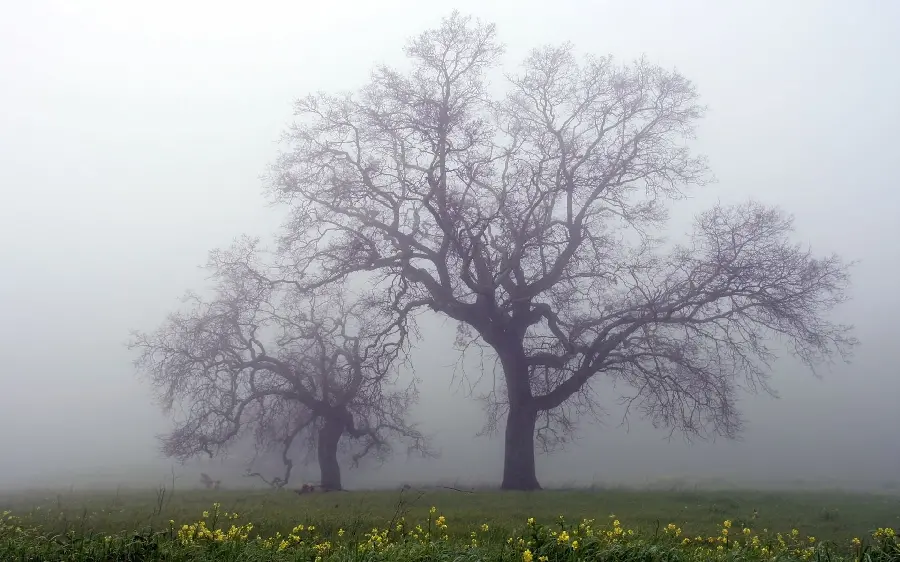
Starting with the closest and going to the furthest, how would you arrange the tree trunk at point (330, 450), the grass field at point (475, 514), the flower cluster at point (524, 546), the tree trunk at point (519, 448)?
1. the flower cluster at point (524, 546)
2. the grass field at point (475, 514)
3. the tree trunk at point (519, 448)
4. the tree trunk at point (330, 450)

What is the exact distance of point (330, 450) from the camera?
2200cm

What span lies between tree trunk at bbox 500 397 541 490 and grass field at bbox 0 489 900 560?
171cm

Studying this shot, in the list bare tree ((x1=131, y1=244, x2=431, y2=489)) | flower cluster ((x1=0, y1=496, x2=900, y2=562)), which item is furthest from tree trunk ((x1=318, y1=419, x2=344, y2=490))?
flower cluster ((x1=0, y1=496, x2=900, y2=562))

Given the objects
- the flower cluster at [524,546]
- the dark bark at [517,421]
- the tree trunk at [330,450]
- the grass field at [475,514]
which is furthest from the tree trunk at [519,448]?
the flower cluster at [524,546]

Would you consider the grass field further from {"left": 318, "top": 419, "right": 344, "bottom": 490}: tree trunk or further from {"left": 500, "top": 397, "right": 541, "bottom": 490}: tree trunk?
{"left": 318, "top": 419, "right": 344, "bottom": 490}: tree trunk

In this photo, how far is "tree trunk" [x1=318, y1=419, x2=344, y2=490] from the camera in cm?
2180

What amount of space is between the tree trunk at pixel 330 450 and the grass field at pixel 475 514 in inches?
237

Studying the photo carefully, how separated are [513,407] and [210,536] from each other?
42.8 feet

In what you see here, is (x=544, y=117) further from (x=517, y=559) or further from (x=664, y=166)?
(x=517, y=559)

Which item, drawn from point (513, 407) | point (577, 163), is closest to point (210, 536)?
point (513, 407)

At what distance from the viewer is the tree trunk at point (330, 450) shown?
21.8 m

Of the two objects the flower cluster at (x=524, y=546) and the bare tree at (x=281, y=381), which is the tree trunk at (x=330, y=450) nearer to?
the bare tree at (x=281, y=381)

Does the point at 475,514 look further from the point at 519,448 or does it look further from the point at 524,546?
the point at 519,448

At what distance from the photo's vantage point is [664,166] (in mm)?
20531
